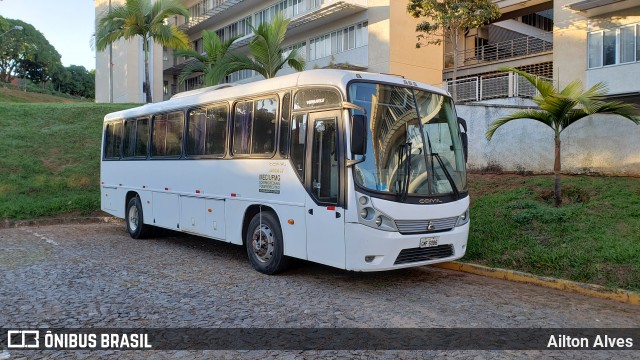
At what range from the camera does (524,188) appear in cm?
1174

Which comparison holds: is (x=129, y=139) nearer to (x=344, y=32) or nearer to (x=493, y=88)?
(x=493, y=88)

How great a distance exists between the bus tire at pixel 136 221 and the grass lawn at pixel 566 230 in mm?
7246

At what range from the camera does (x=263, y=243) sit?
26.9 ft

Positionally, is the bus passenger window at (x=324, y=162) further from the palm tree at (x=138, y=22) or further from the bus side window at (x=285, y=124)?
the palm tree at (x=138, y=22)

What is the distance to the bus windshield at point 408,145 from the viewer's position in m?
6.85

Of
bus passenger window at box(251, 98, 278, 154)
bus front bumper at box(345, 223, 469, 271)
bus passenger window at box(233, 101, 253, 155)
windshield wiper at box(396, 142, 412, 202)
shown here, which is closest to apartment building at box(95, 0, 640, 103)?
bus passenger window at box(233, 101, 253, 155)

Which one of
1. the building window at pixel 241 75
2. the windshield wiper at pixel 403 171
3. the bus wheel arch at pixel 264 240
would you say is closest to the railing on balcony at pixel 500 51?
the building window at pixel 241 75

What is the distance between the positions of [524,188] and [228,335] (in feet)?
28.4

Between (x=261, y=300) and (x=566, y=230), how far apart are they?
18.4 feet

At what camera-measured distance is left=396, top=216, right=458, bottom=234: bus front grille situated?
6838mm

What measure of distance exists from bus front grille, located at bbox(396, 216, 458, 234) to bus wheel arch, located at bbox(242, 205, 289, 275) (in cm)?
196

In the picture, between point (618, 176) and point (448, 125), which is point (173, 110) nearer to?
point (448, 125)

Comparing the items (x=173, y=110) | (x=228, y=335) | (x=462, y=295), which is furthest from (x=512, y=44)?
(x=228, y=335)

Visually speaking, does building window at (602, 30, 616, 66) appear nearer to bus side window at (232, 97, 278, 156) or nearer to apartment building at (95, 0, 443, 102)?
apartment building at (95, 0, 443, 102)
